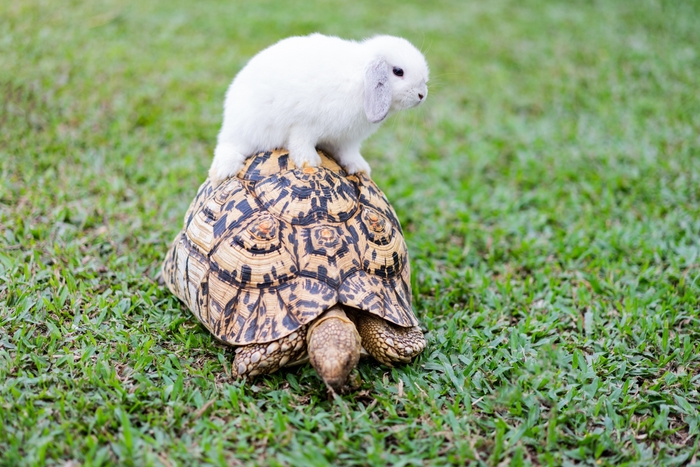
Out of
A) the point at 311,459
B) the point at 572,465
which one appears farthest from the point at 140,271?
the point at 572,465

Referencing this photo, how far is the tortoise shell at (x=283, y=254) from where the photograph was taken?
2666mm

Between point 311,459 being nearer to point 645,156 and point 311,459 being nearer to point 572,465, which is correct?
point 572,465

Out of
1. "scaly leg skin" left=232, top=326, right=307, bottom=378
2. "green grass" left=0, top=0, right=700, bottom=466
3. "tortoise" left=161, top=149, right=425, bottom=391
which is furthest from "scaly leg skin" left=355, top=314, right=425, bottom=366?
"scaly leg skin" left=232, top=326, right=307, bottom=378

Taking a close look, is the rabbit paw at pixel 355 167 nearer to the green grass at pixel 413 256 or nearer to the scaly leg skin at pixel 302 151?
the scaly leg skin at pixel 302 151

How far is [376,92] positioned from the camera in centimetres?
288

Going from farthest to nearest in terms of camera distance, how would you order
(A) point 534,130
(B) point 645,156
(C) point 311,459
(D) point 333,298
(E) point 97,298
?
(A) point 534,130
(B) point 645,156
(E) point 97,298
(D) point 333,298
(C) point 311,459

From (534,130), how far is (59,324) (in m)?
4.63

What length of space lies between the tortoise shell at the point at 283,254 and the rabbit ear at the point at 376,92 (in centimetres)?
39

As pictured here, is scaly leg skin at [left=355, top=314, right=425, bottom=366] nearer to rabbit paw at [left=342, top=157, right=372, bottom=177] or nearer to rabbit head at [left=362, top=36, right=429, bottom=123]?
rabbit paw at [left=342, top=157, right=372, bottom=177]

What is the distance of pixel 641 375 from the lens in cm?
296

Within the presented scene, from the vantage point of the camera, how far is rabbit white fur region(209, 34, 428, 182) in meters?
2.94

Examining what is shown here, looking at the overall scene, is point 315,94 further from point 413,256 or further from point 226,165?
point 413,256

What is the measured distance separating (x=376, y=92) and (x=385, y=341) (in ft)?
3.89

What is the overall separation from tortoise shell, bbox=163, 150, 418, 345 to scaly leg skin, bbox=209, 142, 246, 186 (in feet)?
0.16
